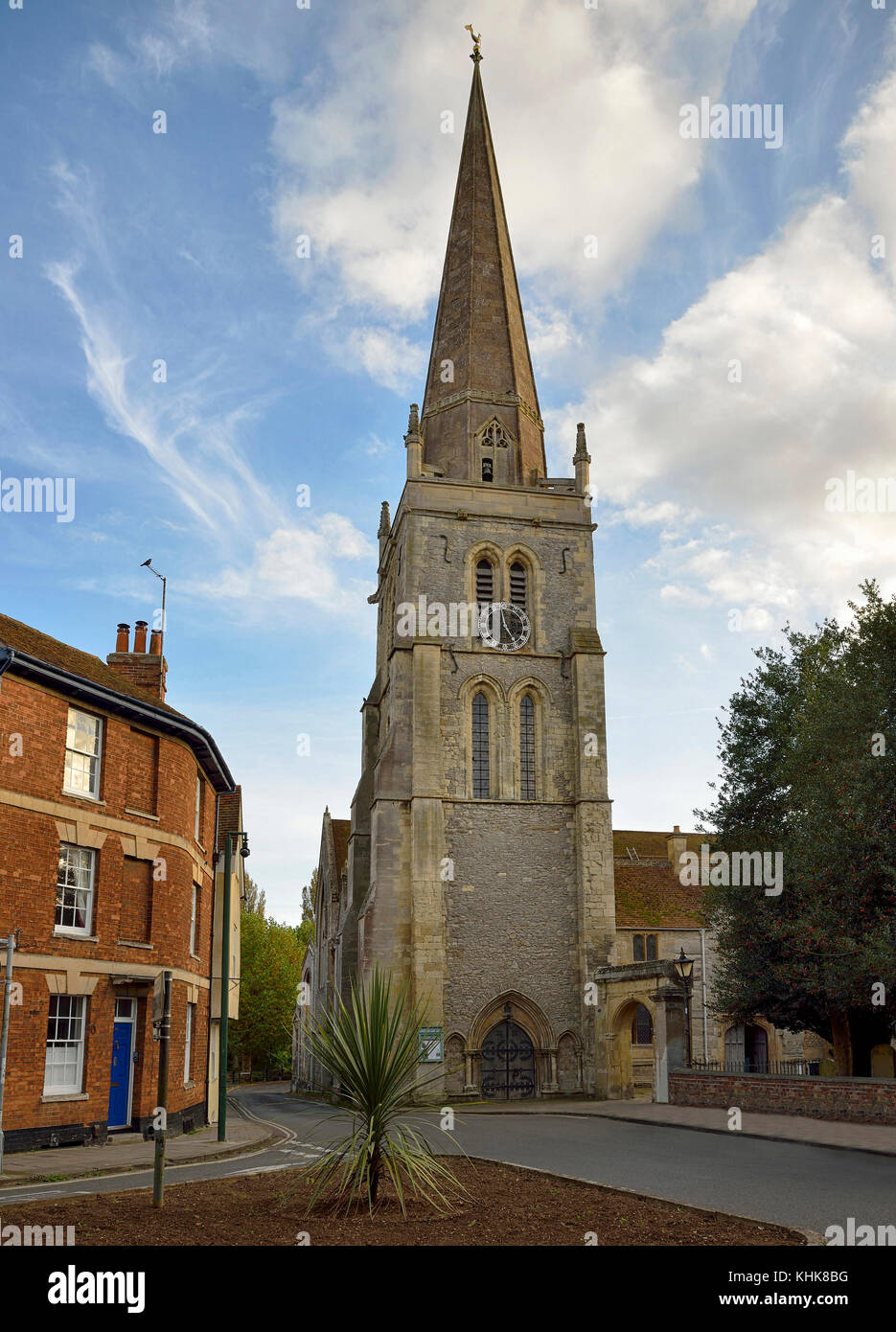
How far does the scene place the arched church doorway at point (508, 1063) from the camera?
109ft

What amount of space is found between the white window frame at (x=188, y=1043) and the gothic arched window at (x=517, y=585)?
19.2 meters

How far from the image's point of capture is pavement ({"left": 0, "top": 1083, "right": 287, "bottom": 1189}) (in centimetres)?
1358

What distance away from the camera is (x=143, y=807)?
20516mm

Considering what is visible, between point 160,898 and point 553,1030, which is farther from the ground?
point 160,898

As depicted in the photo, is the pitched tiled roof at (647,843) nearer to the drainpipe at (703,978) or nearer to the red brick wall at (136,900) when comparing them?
the drainpipe at (703,978)

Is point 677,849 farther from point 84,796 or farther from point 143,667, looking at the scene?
point 84,796

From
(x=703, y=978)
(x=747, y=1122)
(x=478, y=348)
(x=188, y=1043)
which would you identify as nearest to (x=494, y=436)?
(x=478, y=348)

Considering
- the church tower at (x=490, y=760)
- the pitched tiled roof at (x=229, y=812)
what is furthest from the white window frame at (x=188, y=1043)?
the church tower at (x=490, y=760)

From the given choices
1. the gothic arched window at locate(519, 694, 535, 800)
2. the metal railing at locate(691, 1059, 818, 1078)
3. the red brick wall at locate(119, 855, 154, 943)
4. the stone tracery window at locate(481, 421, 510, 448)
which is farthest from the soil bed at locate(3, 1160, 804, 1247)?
the stone tracery window at locate(481, 421, 510, 448)

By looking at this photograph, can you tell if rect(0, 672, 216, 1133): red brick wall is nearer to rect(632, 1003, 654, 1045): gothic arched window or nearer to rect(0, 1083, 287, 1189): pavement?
rect(0, 1083, 287, 1189): pavement
